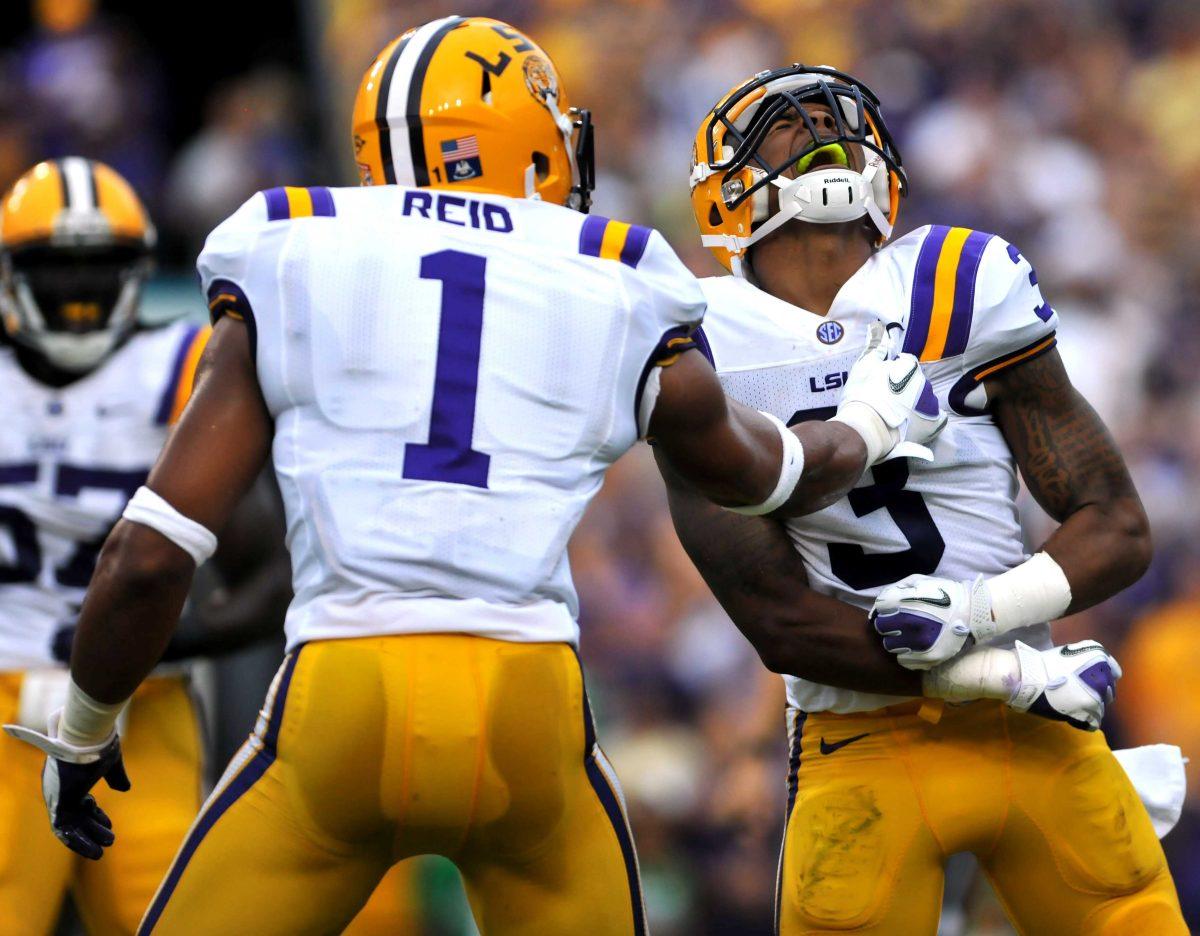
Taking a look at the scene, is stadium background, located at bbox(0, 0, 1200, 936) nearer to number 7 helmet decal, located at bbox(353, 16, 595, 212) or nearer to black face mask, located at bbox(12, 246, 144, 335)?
black face mask, located at bbox(12, 246, 144, 335)

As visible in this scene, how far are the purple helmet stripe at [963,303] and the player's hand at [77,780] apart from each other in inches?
58.6

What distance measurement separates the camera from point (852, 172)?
3.05 metres

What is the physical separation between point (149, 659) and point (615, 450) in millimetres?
737

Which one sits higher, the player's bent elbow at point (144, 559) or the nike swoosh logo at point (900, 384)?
the nike swoosh logo at point (900, 384)

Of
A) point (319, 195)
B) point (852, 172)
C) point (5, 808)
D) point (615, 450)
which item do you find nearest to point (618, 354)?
point (615, 450)

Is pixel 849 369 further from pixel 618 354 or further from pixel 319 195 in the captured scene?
pixel 319 195

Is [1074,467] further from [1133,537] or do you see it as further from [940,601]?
[940,601]

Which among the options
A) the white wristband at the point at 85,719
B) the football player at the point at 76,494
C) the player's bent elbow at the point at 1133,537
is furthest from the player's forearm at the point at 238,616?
the player's bent elbow at the point at 1133,537

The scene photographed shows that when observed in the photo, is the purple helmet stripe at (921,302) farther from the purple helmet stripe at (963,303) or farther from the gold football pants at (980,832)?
the gold football pants at (980,832)

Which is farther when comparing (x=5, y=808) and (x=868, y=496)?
(x=5, y=808)

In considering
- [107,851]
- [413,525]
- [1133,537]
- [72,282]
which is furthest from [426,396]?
[72,282]

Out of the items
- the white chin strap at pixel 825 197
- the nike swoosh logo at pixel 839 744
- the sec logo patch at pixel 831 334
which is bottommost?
the nike swoosh logo at pixel 839 744

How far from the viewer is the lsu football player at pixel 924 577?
283cm

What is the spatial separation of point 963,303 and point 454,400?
36.6 inches
